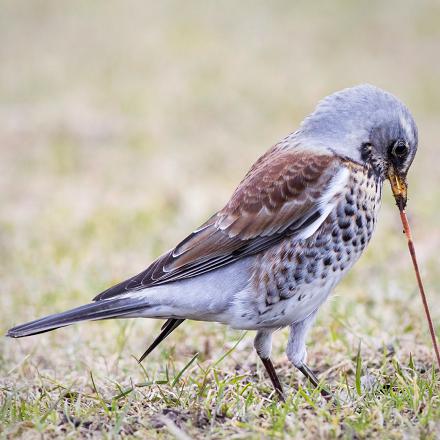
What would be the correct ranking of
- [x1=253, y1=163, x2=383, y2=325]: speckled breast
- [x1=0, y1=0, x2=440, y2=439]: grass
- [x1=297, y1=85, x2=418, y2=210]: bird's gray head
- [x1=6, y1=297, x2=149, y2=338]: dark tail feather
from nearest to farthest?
1. [x1=0, y1=0, x2=440, y2=439]: grass
2. [x1=6, y1=297, x2=149, y2=338]: dark tail feather
3. [x1=253, y1=163, x2=383, y2=325]: speckled breast
4. [x1=297, y1=85, x2=418, y2=210]: bird's gray head

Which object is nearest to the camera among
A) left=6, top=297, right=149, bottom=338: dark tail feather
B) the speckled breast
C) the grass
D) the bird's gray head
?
the grass

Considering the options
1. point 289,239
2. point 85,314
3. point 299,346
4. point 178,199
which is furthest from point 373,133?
point 178,199

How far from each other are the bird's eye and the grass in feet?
3.32

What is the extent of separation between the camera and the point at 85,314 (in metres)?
3.70

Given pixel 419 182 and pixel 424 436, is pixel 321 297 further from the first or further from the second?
pixel 419 182

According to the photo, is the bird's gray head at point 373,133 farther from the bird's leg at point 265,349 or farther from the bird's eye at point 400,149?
the bird's leg at point 265,349

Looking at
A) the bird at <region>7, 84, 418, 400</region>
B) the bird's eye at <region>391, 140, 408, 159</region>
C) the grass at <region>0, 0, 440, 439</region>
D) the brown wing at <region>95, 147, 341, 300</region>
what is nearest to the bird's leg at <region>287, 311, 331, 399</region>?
the bird at <region>7, 84, 418, 400</region>

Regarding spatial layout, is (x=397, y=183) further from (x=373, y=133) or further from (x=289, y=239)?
(x=289, y=239)

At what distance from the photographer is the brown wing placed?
12.5 feet

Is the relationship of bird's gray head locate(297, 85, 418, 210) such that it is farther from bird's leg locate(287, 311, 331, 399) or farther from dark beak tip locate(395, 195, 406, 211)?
bird's leg locate(287, 311, 331, 399)

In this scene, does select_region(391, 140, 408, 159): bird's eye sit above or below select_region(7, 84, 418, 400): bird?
above

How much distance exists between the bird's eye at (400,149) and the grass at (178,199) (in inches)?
39.8

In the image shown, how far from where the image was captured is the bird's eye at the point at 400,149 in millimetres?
3938

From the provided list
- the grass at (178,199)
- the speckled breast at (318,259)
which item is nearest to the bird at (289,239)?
the speckled breast at (318,259)
